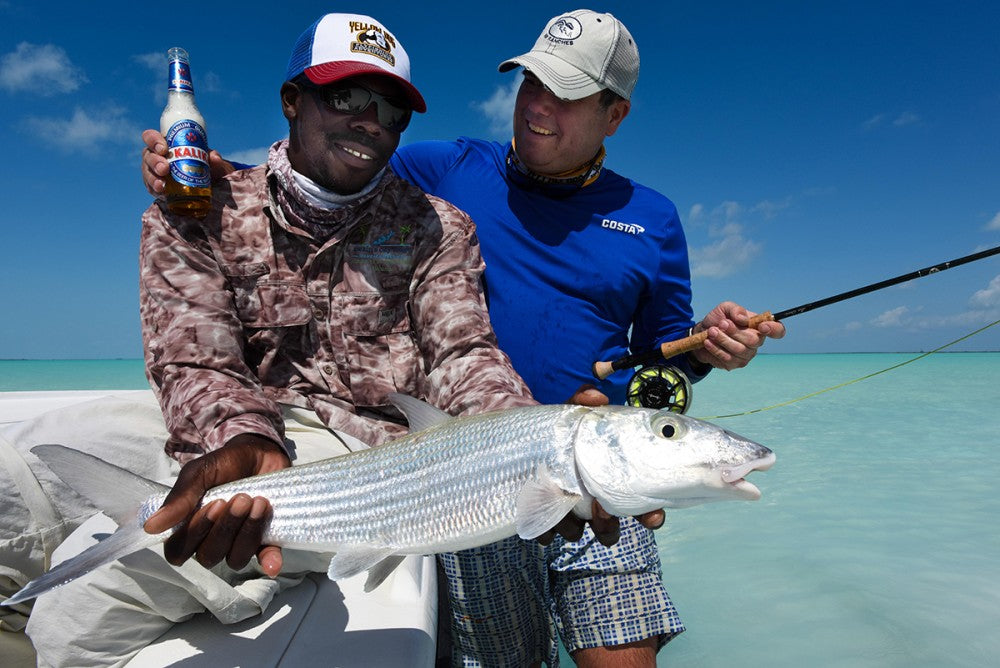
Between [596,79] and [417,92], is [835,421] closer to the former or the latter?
[596,79]

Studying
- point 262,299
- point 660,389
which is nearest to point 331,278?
point 262,299

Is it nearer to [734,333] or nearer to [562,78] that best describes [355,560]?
[734,333]

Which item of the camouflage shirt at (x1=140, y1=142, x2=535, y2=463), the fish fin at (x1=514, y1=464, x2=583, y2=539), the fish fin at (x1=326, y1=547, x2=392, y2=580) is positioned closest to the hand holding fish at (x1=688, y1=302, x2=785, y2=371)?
the camouflage shirt at (x1=140, y1=142, x2=535, y2=463)

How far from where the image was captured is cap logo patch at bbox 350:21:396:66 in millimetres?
2867

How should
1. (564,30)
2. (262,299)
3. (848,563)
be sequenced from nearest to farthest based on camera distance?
(262,299) → (564,30) → (848,563)

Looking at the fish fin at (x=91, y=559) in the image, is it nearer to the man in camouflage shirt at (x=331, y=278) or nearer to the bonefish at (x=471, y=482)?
the bonefish at (x=471, y=482)

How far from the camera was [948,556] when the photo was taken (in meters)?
6.45

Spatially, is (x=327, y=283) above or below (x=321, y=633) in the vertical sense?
above

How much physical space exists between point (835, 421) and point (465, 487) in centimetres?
1685

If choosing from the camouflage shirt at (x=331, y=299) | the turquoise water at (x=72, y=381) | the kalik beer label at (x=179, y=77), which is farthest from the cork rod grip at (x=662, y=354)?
the turquoise water at (x=72, y=381)

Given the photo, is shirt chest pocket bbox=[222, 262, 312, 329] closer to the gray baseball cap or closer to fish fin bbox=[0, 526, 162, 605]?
fish fin bbox=[0, 526, 162, 605]

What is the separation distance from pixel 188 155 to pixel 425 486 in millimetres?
1860

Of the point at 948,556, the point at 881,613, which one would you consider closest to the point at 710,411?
the point at 948,556

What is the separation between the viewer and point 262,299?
2.95m
